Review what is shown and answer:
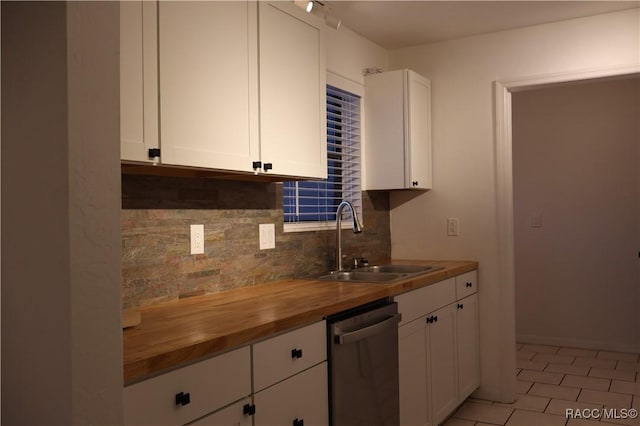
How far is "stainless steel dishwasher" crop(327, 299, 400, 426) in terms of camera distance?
6.88ft

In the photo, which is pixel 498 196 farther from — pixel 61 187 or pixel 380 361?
pixel 61 187

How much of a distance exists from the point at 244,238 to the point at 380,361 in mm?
805

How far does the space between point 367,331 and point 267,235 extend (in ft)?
2.55

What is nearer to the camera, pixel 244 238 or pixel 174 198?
pixel 174 198

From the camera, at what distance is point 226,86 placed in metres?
2.10

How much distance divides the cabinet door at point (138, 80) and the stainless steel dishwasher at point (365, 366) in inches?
35.0

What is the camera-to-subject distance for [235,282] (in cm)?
259

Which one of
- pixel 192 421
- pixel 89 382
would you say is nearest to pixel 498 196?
pixel 192 421

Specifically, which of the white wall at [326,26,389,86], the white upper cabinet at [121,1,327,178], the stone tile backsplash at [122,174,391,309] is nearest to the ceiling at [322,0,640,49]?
the white wall at [326,26,389,86]

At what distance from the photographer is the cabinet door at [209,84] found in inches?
73.9

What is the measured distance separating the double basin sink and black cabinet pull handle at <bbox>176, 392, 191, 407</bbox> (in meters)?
1.43

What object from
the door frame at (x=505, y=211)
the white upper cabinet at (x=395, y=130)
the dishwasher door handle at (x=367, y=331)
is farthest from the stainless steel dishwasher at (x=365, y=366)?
the door frame at (x=505, y=211)

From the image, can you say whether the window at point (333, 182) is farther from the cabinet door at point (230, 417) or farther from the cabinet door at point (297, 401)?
the cabinet door at point (230, 417)

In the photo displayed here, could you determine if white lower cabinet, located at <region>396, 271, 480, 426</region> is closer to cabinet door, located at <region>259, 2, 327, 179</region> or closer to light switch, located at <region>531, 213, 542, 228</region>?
cabinet door, located at <region>259, 2, 327, 179</region>
